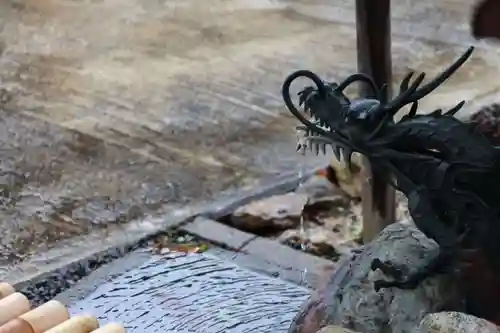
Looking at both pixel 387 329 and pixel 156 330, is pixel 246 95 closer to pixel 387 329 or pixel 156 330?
pixel 156 330

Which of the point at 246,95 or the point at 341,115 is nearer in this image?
the point at 341,115

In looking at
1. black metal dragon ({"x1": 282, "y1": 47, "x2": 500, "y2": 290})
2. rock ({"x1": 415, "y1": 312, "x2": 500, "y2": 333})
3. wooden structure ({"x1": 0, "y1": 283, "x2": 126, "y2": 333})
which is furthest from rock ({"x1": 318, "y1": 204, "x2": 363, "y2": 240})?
rock ({"x1": 415, "y1": 312, "x2": 500, "y2": 333})

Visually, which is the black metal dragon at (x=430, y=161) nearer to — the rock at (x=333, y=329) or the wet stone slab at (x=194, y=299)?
the rock at (x=333, y=329)

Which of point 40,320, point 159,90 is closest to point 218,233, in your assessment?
point 40,320

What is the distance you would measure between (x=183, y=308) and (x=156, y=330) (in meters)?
0.12

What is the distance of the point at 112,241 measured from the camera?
2.55 meters

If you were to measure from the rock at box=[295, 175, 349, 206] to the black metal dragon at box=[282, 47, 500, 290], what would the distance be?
1439mm

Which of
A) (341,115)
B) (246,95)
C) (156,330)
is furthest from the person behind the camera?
(246,95)

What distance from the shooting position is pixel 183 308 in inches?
82.7

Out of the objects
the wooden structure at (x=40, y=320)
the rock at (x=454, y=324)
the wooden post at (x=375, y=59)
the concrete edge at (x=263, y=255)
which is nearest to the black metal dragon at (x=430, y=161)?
the rock at (x=454, y=324)

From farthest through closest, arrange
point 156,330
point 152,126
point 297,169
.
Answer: point 152,126 → point 297,169 → point 156,330

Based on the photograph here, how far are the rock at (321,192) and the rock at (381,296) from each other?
1.30 meters

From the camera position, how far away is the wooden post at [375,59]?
208 cm

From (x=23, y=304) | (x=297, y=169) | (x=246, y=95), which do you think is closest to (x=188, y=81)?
(x=246, y=95)
